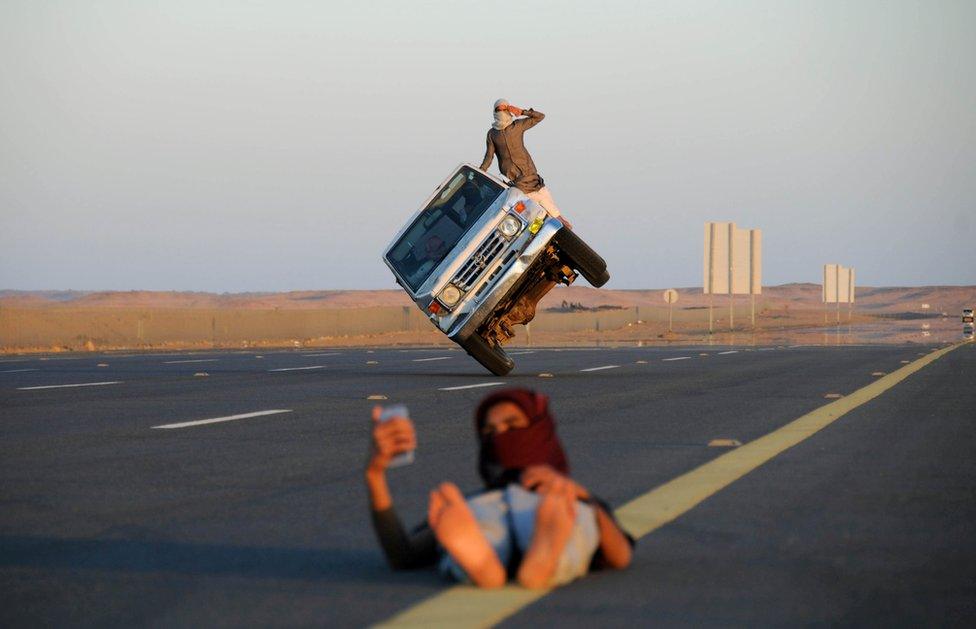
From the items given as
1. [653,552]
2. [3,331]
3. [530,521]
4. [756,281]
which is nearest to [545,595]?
[530,521]

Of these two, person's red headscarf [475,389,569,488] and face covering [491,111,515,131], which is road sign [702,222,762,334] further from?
person's red headscarf [475,389,569,488]

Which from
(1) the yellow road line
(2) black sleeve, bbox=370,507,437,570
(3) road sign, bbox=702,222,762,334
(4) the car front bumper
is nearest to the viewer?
(1) the yellow road line

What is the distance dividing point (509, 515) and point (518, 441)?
14.1 inches

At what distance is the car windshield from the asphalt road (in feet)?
13.3

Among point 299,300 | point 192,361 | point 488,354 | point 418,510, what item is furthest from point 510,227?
point 299,300

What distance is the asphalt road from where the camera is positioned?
4887 mm

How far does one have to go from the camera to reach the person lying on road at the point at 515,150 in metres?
20.0

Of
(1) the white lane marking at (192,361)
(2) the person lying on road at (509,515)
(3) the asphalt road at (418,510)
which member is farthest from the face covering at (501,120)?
(2) the person lying on road at (509,515)

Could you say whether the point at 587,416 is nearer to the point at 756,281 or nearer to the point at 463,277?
the point at 463,277

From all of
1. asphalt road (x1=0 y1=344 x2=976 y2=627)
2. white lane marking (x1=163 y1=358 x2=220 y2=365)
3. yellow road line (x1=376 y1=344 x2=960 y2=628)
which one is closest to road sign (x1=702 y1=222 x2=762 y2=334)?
white lane marking (x1=163 y1=358 x2=220 y2=365)

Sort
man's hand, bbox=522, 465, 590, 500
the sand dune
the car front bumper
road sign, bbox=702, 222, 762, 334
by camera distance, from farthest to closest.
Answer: the sand dune
road sign, bbox=702, 222, 762, 334
the car front bumper
man's hand, bbox=522, 465, 590, 500

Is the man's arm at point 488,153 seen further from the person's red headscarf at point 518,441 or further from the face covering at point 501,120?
the person's red headscarf at point 518,441

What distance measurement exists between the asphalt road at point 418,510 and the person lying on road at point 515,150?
4.41m

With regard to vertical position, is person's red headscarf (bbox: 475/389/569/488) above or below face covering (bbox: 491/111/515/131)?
below
